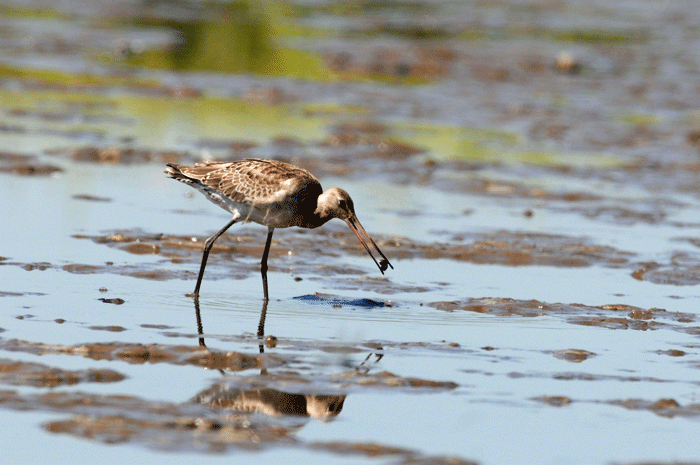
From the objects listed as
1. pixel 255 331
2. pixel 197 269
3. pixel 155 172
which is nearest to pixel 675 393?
pixel 255 331

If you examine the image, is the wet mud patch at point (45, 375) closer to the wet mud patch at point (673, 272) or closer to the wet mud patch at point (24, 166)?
the wet mud patch at point (673, 272)

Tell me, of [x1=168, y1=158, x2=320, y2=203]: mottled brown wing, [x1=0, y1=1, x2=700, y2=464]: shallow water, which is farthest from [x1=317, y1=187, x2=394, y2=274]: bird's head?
[x1=0, y1=1, x2=700, y2=464]: shallow water

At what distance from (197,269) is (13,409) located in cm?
444

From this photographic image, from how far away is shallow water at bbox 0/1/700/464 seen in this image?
6.76 metres

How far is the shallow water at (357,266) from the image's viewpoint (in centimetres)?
676

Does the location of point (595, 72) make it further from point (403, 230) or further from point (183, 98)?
point (403, 230)

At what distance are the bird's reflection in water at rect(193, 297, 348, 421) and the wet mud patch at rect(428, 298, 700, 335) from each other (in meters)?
2.92

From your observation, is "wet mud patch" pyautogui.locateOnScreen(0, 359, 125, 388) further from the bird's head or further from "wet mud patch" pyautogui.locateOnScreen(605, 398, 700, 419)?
the bird's head

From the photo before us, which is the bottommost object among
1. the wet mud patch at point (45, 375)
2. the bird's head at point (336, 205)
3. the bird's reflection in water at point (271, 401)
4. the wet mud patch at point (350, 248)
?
the wet mud patch at point (350, 248)

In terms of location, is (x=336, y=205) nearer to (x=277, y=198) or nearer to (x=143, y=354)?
(x=277, y=198)

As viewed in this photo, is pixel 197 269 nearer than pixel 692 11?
Yes

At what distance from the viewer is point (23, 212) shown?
12.9 m

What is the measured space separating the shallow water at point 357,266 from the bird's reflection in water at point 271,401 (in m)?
0.02

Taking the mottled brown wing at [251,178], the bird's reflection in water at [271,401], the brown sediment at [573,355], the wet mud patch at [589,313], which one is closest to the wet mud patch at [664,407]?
the brown sediment at [573,355]
